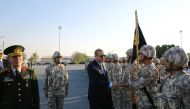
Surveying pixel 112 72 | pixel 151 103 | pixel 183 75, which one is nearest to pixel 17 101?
pixel 151 103

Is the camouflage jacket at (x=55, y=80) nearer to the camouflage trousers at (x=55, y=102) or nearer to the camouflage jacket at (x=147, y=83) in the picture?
the camouflage trousers at (x=55, y=102)

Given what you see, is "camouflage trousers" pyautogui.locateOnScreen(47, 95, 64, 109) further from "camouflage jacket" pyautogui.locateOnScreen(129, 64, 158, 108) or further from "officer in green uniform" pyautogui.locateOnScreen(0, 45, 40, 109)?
"camouflage jacket" pyautogui.locateOnScreen(129, 64, 158, 108)

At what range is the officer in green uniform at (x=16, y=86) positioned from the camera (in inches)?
237

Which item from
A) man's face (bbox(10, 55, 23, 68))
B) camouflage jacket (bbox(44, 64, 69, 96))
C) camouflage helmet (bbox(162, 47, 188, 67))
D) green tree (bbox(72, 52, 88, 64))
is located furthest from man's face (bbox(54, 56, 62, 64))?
green tree (bbox(72, 52, 88, 64))

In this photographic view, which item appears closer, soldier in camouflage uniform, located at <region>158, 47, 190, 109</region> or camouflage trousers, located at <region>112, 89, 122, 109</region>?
soldier in camouflage uniform, located at <region>158, 47, 190, 109</region>

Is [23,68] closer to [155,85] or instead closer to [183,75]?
[155,85]

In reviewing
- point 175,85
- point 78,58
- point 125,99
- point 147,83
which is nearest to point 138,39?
point 147,83

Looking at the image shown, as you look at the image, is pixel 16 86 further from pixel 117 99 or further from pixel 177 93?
pixel 117 99

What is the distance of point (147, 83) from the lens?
657cm

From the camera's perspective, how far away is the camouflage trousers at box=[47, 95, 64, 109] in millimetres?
10633

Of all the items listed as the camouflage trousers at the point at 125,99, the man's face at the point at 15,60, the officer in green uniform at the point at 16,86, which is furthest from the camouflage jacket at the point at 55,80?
the man's face at the point at 15,60

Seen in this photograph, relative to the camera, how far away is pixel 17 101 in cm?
605

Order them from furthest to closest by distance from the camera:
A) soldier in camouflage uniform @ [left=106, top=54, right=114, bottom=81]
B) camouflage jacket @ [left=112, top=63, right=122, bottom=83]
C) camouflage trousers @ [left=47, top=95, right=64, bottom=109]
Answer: soldier in camouflage uniform @ [left=106, top=54, right=114, bottom=81]
camouflage jacket @ [left=112, top=63, right=122, bottom=83]
camouflage trousers @ [left=47, top=95, right=64, bottom=109]

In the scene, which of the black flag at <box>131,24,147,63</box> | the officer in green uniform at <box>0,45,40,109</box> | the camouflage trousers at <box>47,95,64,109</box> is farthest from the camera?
the camouflage trousers at <box>47,95,64,109</box>
